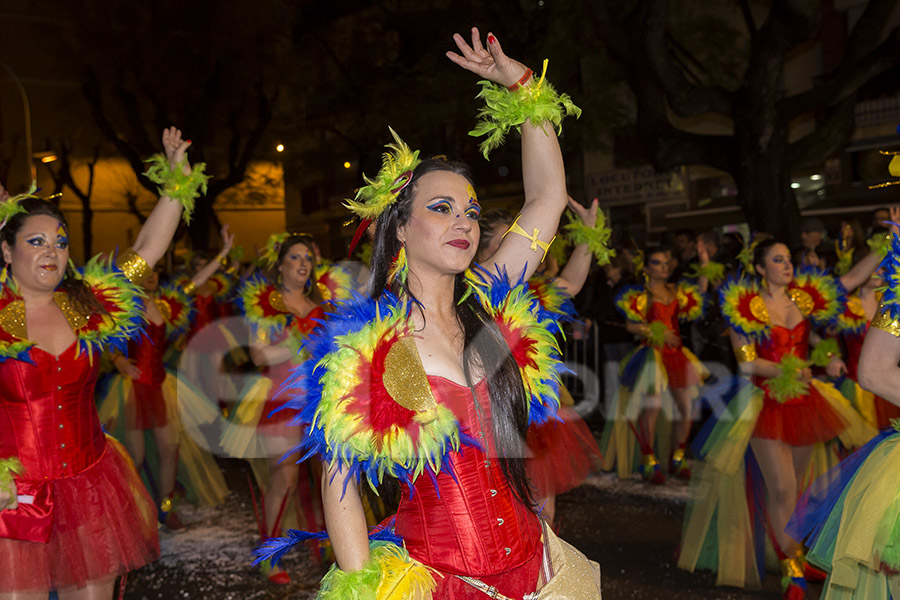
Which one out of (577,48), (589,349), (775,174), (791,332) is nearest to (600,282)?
(589,349)

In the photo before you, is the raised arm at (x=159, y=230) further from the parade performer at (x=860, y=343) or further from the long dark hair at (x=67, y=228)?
the parade performer at (x=860, y=343)

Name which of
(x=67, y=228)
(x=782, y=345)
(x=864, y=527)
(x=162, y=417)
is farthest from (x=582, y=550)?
(x=67, y=228)

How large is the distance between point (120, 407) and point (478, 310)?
204 inches

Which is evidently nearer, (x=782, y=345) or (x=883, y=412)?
(x=782, y=345)

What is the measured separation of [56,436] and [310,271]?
2.66m

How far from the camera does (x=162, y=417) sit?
23.2 feet

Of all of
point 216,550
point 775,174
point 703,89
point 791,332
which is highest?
point 703,89

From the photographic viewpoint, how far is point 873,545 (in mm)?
2893

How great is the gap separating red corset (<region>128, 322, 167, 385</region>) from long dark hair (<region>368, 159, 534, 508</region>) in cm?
505

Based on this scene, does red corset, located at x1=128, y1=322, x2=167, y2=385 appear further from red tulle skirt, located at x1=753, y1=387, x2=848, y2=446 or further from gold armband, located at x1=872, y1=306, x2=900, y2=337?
gold armband, located at x1=872, y1=306, x2=900, y2=337

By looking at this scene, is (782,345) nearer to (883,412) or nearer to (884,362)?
(883,412)

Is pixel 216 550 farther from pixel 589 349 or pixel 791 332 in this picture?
pixel 589 349

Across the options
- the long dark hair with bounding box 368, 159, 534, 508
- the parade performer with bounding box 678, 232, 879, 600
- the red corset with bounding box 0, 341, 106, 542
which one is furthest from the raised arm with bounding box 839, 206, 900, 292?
the red corset with bounding box 0, 341, 106, 542

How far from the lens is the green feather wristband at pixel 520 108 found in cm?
272
